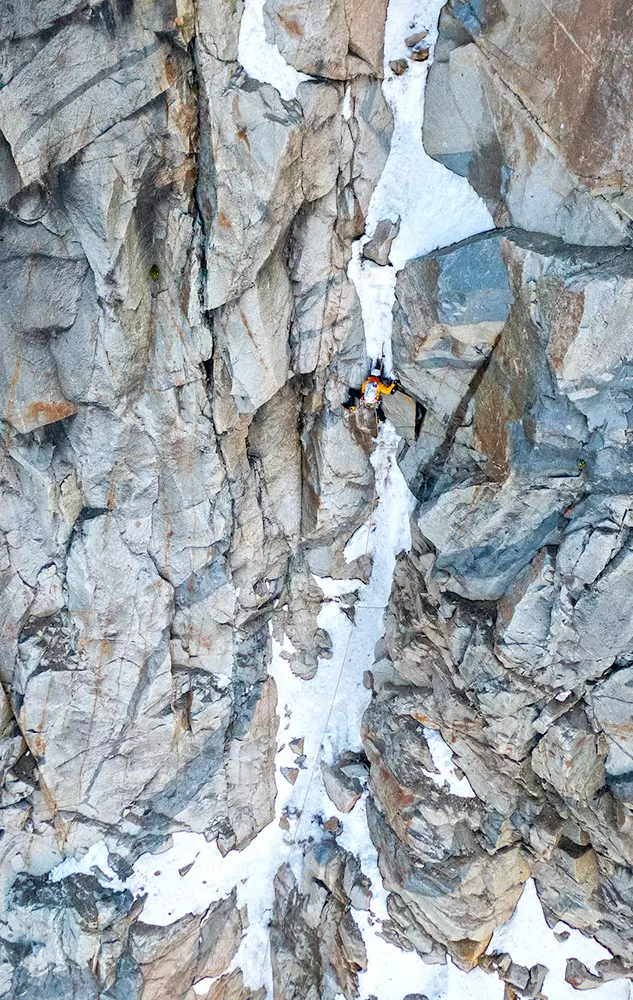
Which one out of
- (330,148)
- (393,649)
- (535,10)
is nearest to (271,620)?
(393,649)

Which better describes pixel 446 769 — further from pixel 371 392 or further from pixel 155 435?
pixel 155 435

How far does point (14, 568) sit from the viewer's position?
14547 millimetres

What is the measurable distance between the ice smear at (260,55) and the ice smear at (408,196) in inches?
95.6

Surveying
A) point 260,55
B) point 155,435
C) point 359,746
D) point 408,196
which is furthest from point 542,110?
point 359,746

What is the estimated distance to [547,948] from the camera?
53.8ft

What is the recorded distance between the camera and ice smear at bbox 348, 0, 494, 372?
43.5ft

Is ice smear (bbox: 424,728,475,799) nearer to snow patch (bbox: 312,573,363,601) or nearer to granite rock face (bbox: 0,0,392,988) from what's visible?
granite rock face (bbox: 0,0,392,988)

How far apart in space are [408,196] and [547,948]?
16.2 meters

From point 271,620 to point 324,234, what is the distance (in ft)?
28.0

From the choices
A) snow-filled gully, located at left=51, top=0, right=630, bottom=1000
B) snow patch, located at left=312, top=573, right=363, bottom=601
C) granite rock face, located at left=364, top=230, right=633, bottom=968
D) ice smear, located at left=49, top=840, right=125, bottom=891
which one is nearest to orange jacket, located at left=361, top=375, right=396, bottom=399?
granite rock face, located at left=364, top=230, right=633, bottom=968

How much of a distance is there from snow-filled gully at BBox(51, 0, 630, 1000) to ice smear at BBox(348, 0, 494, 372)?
20mm

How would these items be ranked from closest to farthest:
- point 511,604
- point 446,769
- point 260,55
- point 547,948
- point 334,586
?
point 260,55 < point 511,604 < point 446,769 < point 547,948 < point 334,586

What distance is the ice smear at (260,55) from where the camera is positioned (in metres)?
11.9

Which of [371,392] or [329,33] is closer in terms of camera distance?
[329,33]
